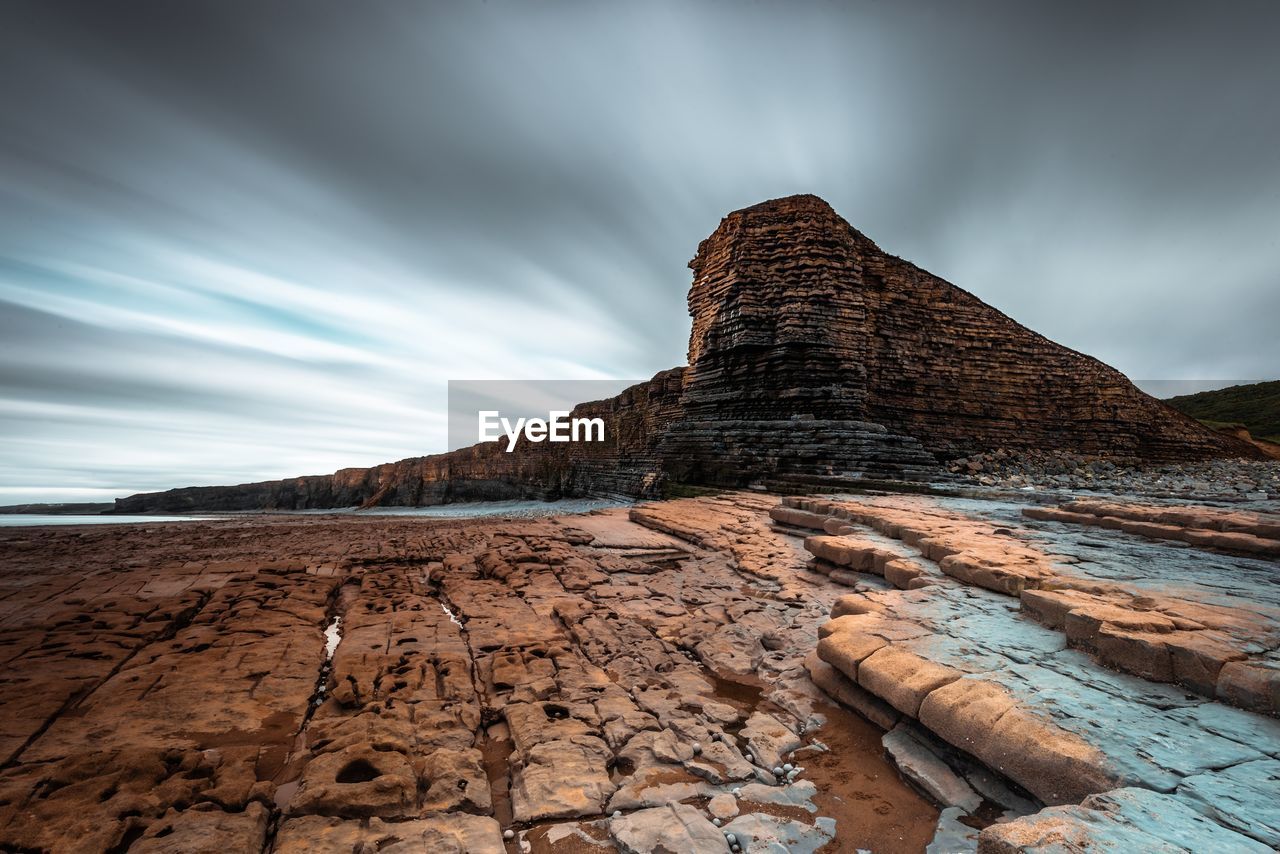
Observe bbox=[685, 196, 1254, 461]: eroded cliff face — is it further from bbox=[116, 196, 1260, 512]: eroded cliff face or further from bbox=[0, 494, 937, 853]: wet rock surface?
bbox=[0, 494, 937, 853]: wet rock surface

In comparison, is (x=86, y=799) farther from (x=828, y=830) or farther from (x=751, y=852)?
(x=828, y=830)

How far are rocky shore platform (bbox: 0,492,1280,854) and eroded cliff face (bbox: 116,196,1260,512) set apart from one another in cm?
911

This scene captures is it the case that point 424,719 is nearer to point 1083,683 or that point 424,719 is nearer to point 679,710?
point 679,710

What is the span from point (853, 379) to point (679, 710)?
1487 cm

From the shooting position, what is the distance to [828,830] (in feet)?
7.29

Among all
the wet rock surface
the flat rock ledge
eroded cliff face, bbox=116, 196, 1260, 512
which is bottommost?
the wet rock surface

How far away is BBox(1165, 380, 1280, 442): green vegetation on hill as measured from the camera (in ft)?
92.2

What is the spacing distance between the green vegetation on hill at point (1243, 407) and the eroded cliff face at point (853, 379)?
982 cm

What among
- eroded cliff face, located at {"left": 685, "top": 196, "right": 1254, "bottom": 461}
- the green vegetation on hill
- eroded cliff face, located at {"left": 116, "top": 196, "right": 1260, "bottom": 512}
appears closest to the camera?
eroded cliff face, located at {"left": 116, "top": 196, "right": 1260, "bottom": 512}

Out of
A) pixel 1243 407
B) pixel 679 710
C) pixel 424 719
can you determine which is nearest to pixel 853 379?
pixel 679 710

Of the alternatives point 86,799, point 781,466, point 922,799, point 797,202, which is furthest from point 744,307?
point 86,799

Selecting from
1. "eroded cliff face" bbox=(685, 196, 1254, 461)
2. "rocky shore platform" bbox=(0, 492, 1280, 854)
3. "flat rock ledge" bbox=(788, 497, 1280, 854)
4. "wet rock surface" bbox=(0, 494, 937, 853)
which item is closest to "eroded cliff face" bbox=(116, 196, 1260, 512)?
"eroded cliff face" bbox=(685, 196, 1254, 461)

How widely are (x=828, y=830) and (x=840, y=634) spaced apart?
1542 mm

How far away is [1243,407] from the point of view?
3441 centimetres
